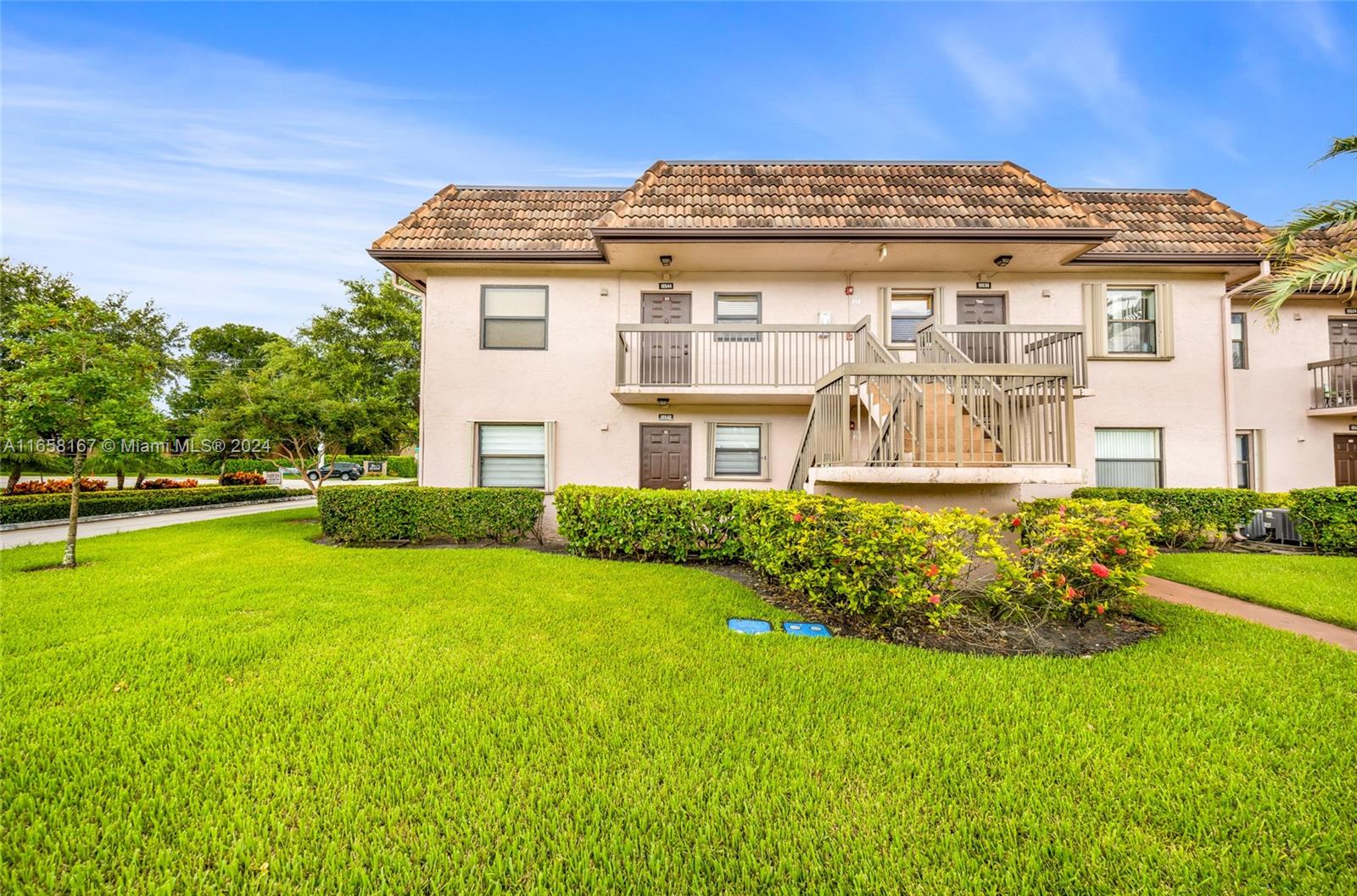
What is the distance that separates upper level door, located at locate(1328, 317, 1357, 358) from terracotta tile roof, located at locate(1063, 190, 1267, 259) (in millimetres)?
3308

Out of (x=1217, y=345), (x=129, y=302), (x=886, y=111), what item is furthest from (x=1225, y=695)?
(x=129, y=302)

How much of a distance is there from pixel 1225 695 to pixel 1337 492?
9.03m

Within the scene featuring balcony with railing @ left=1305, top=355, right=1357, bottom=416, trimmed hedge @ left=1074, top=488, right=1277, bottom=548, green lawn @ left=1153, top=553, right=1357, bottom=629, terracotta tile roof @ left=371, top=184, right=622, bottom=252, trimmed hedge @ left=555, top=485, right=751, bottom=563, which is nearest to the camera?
green lawn @ left=1153, top=553, right=1357, bottom=629

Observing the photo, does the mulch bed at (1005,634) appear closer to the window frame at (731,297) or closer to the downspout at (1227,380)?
the window frame at (731,297)

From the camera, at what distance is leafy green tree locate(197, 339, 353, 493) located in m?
14.2

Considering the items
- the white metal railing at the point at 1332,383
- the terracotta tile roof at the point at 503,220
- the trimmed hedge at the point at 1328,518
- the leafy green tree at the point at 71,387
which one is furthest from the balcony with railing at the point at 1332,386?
the leafy green tree at the point at 71,387

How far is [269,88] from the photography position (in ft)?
39.9

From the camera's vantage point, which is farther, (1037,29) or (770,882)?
(1037,29)

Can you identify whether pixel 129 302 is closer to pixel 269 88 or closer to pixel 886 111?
pixel 269 88

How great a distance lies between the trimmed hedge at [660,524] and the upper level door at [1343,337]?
15234 millimetres

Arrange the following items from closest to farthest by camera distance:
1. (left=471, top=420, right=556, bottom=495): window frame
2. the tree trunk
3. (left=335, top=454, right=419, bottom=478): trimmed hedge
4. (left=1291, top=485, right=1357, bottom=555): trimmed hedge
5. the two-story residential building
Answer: the tree trunk, (left=1291, top=485, right=1357, bottom=555): trimmed hedge, the two-story residential building, (left=471, top=420, right=556, bottom=495): window frame, (left=335, top=454, right=419, bottom=478): trimmed hedge

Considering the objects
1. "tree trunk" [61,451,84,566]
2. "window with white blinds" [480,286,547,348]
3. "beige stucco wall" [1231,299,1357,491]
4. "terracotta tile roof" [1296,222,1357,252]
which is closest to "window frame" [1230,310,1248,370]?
"beige stucco wall" [1231,299,1357,491]

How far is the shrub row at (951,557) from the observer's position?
4.60m

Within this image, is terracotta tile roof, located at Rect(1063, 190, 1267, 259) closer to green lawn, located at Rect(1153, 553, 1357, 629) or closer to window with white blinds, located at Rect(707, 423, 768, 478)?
green lawn, located at Rect(1153, 553, 1357, 629)
